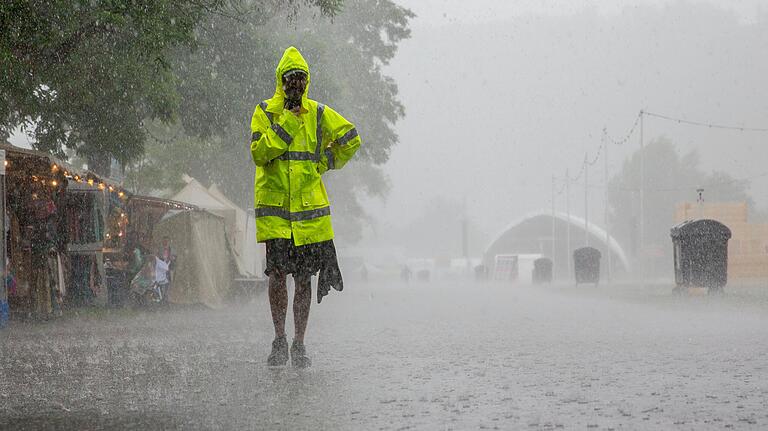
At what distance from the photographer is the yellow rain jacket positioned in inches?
Result: 256

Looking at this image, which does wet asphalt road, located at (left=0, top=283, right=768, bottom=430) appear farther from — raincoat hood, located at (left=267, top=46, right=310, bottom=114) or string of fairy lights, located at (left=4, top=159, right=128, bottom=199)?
string of fairy lights, located at (left=4, top=159, right=128, bottom=199)

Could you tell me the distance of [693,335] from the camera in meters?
9.50

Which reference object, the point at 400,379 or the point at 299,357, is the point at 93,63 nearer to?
the point at 299,357

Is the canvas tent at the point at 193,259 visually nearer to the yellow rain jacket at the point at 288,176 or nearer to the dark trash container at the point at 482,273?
the yellow rain jacket at the point at 288,176

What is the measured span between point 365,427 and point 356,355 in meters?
3.35

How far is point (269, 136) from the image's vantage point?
6.40 metres

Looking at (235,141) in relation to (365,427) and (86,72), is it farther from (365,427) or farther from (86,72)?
(365,427)

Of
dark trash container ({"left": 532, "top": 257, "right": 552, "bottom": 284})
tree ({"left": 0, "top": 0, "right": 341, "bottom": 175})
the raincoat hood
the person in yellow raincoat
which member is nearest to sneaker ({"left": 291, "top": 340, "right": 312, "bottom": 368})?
the person in yellow raincoat

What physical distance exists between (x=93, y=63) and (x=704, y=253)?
12432mm

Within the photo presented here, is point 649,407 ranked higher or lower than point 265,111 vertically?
lower

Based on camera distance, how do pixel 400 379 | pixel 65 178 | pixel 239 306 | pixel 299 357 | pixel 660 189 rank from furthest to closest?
pixel 660 189
pixel 239 306
pixel 65 178
pixel 299 357
pixel 400 379

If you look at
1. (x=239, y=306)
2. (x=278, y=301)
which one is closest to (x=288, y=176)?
(x=278, y=301)

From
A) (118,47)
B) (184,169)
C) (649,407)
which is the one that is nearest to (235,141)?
(184,169)

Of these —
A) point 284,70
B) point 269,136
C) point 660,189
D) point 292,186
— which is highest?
point 660,189
